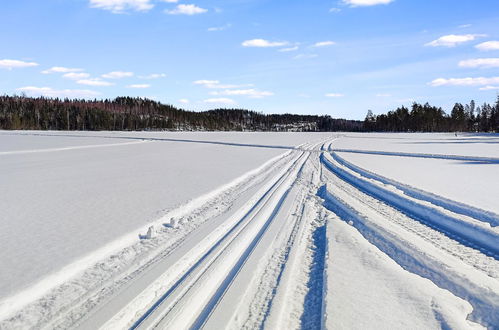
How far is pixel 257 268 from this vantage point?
14.6ft

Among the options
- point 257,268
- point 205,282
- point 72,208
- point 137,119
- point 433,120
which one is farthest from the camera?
point 137,119

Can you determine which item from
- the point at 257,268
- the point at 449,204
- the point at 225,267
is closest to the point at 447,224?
the point at 449,204

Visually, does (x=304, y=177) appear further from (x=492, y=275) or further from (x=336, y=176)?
(x=492, y=275)

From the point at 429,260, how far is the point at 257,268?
2.14 metres

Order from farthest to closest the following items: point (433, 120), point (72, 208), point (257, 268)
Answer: point (433, 120), point (72, 208), point (257, 268)

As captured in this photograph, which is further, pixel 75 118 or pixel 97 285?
pixel 75 118

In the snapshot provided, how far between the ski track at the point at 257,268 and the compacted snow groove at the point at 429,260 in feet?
0.05

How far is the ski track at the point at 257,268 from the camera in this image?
3385 mm

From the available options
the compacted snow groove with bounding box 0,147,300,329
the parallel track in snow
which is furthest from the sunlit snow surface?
the parallel track in snow

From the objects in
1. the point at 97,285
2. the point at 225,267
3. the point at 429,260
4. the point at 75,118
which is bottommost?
the point at 97,285

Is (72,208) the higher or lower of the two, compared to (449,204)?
lower

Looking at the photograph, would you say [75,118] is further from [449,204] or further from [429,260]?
[429,260]

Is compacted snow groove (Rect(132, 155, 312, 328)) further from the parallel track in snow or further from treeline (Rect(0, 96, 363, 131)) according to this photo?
treeline (Rect(0, 96, 363, 131))

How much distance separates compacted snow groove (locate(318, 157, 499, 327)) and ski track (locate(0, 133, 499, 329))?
0.05 ft
